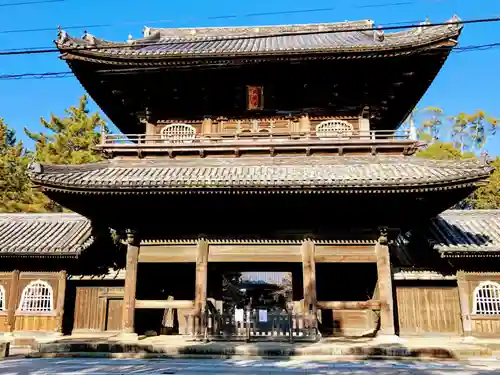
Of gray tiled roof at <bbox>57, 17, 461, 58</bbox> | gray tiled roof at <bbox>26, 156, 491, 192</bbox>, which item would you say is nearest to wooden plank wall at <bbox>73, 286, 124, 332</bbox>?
gray tiled roof at <bbox>26, 156, 491, 192</bbox>

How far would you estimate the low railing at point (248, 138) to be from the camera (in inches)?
620

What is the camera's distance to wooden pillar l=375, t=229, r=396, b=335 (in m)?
13.7

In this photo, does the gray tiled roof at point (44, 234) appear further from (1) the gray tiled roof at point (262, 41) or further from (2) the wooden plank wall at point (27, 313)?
(1) the gray tiled roof at point (262, 41)

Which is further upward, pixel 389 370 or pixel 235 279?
pixel 235 279

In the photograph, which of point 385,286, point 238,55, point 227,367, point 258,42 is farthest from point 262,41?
point 227,367

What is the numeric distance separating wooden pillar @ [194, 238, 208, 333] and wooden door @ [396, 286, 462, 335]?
281 inches

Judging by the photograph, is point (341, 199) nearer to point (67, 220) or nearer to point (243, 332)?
point (243, 332)

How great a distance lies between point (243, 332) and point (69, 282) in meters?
7.19

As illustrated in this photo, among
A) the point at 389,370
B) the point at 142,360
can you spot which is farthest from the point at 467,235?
the point at 142,360

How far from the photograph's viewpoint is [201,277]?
1443 centimetres

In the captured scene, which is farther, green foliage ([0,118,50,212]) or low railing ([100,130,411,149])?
green foliage ([0,118,50,212])

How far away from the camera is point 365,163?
51.0 feet

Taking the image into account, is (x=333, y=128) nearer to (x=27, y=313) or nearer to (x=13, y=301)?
(x=27, y=313)

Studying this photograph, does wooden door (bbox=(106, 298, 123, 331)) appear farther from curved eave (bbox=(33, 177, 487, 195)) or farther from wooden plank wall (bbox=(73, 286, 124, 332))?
curved eave (bbox=(33, 177, 487, 195))
